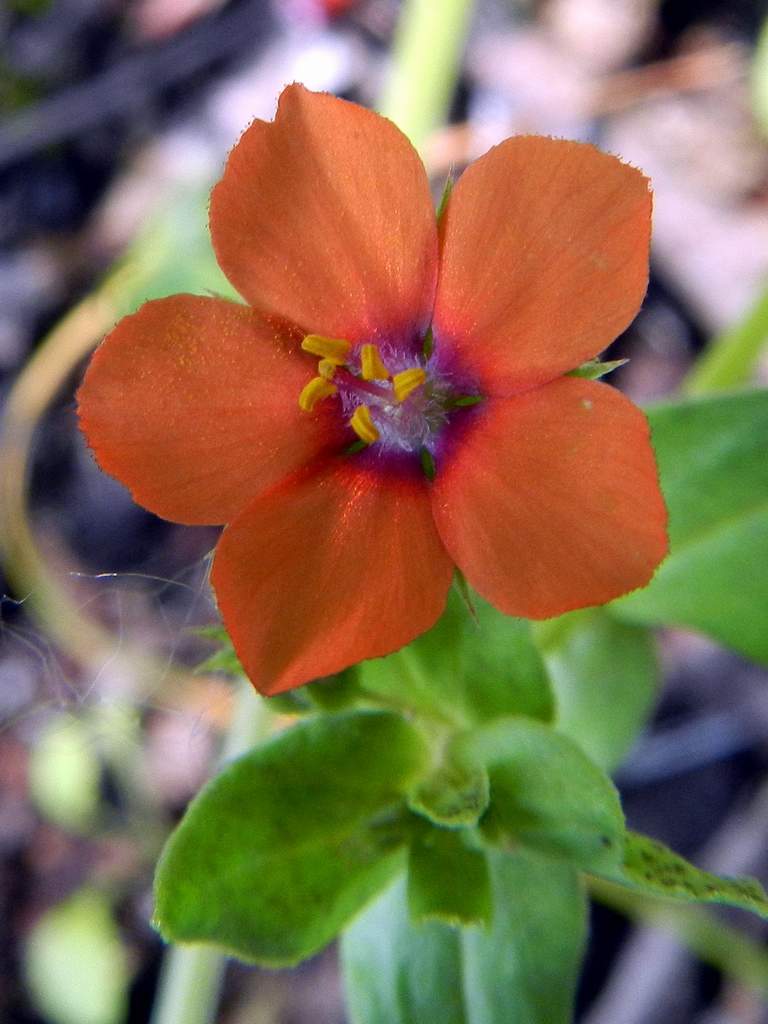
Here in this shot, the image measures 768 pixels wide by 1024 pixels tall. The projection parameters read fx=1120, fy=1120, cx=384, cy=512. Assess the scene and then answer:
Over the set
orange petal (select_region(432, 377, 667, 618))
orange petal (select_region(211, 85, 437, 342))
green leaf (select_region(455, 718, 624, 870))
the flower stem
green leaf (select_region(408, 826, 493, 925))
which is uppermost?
orange petal (select_region(211, 85, 437, 342))

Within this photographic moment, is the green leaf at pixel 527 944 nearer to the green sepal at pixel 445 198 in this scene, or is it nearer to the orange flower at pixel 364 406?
the orange flower at pixel 364 406

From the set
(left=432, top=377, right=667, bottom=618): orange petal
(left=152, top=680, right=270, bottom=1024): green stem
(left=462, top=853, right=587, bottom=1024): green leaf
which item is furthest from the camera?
(left=152, top=680, right=270, bottom=1024): green stem

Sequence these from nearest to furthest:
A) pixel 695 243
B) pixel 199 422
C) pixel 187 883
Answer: pixel 199 422
pixel 187 883
pixel 695 243

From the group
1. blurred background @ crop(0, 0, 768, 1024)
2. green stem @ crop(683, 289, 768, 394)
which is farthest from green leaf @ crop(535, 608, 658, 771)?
blurred background @ crop(0, 0, 768, 1024)

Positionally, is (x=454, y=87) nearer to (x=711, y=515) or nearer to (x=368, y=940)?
(x=711, y=515)

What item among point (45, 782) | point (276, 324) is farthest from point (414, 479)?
point (45, 782)

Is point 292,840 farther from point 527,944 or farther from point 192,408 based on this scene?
point 192,408

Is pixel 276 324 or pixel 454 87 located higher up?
pixel 276 324

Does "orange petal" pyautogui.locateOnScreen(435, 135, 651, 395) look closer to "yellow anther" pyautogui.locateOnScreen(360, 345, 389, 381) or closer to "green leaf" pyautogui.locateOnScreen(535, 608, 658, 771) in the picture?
"yellow anther" pyautogui.locateOnScreen(360, 345, 389, 381)
